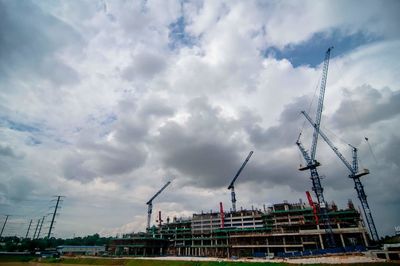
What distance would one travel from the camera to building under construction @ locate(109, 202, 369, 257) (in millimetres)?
121812

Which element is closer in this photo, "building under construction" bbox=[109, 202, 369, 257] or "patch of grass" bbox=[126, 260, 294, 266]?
"patch of grass" bbox=[126, 260, 294, 266]

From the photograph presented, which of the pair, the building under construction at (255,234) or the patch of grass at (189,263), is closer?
the patch of grass at (189,263)

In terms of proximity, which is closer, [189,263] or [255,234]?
[189,263]

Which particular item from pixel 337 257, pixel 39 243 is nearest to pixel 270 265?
pixel 337 257

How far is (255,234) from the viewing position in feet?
455

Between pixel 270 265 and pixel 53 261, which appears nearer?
pixel 270 265

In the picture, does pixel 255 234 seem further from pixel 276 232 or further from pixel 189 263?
pixel 189 263

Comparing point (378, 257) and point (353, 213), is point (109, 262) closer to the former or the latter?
point (378, 257)

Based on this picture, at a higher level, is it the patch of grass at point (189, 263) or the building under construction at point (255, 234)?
the building under construction at point (255, 234)

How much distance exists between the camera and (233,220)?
176250 millimetres

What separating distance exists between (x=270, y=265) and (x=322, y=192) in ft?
230

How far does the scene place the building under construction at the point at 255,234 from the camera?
121812 mm

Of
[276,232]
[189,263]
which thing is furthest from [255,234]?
[189,263]

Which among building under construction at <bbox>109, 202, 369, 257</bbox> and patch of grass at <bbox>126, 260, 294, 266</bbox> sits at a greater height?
building under construction at <bbox>109, 202, 369, 257</bbox>
